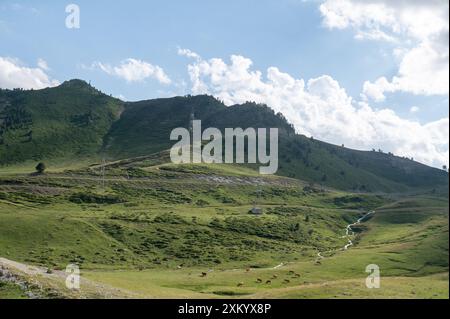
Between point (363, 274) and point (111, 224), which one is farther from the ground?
point (111, 224)

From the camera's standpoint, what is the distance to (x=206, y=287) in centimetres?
9175

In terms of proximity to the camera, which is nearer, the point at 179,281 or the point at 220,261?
the point at 179,281

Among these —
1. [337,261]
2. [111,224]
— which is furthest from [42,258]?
[337,261]

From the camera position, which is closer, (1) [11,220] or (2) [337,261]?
(2) [337,261]
